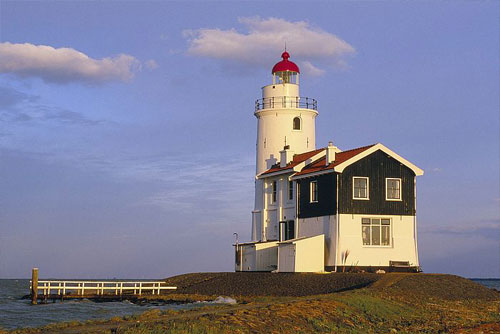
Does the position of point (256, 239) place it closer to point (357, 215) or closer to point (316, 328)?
point (357, 215)

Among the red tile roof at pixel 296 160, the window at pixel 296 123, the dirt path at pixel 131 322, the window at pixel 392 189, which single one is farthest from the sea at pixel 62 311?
the window at pixel 296 123

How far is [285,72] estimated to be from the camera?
165 ft

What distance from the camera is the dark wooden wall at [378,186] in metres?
38.3

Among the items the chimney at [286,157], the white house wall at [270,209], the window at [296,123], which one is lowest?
the white house wall at [270,209]

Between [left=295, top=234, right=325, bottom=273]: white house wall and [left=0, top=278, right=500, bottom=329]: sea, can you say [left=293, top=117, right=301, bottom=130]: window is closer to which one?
[left=295, top=234, right=325, bottom=273]: white house wall

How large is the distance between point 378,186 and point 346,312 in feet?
50.4

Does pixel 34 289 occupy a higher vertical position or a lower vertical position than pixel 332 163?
lower

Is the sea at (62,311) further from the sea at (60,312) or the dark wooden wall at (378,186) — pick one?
the dark wooden wall at (378,186)

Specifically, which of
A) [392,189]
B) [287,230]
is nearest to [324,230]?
[392,189]

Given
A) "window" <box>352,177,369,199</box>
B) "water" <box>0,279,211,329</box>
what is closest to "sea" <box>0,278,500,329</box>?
"water" <box>0,279,211,329</box>

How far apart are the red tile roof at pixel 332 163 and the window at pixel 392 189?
226 centimetres

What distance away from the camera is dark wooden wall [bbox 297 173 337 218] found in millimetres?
38375

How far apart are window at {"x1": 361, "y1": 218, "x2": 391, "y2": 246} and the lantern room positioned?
1459cm

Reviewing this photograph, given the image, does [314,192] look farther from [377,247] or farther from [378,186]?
[377,247]
